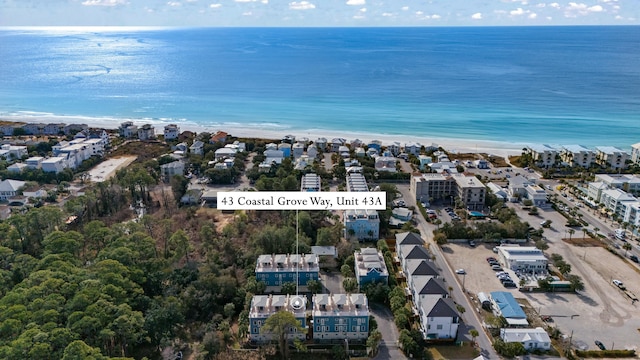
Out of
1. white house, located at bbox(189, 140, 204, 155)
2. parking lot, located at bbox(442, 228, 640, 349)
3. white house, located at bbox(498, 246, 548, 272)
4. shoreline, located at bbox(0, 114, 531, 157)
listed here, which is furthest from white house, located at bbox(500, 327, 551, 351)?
white house, located at bbox(189, 140, 204, 155)

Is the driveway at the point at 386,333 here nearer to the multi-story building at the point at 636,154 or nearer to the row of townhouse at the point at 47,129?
the multi-story building at the point at 636,154

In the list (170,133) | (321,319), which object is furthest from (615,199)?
(170,133)

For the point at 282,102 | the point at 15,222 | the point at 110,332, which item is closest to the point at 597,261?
the point at 110,332

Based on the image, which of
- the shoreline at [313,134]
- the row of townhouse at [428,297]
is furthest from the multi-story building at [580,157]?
the row of townhouse at [428,297]

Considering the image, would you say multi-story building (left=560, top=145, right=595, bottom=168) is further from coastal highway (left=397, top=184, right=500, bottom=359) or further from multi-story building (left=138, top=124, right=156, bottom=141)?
multi-story building (left=138, top=124, right=156, bottom=141)

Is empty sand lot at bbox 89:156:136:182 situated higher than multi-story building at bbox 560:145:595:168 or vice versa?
multi-story building at bbox 560:145:595:168

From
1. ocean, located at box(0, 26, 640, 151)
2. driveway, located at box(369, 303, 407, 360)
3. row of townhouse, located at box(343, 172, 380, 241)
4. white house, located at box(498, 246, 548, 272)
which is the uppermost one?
ocean, located at box(0, 26, 640, 151)
